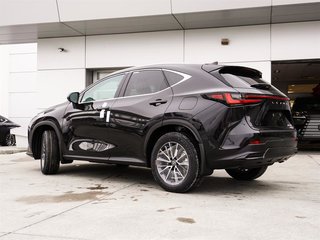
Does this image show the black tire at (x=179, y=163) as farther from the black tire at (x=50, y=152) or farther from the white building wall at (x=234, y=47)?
the white building wall at (x=234, y=47)

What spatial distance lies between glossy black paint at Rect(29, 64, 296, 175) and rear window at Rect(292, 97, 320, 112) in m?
6.83

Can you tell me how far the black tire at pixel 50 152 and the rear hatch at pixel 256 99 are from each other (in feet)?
9.69

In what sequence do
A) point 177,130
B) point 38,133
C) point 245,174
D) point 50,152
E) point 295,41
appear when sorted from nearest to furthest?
point 177,130, point 245,174, point 50,152, point 38,133, point 295,41

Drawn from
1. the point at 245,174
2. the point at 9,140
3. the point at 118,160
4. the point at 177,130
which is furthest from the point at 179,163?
the point at 9,140

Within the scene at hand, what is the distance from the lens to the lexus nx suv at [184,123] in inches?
190

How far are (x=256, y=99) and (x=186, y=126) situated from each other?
0.92 m

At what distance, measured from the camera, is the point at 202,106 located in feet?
16.3

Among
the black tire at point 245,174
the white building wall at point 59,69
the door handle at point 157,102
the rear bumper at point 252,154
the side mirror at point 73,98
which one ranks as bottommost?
the black tire at point 245,174

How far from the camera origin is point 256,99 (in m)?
4.91

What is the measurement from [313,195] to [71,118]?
380cm

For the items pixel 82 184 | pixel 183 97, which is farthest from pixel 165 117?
pixel 82 184

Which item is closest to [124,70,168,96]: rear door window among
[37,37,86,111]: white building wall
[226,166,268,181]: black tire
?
[226,166,268,181]: black tire

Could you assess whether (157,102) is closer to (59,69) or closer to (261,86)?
(261,86)

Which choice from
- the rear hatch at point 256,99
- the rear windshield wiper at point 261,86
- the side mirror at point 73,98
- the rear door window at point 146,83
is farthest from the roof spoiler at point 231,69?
Answer: the side mirror at point 73,98
